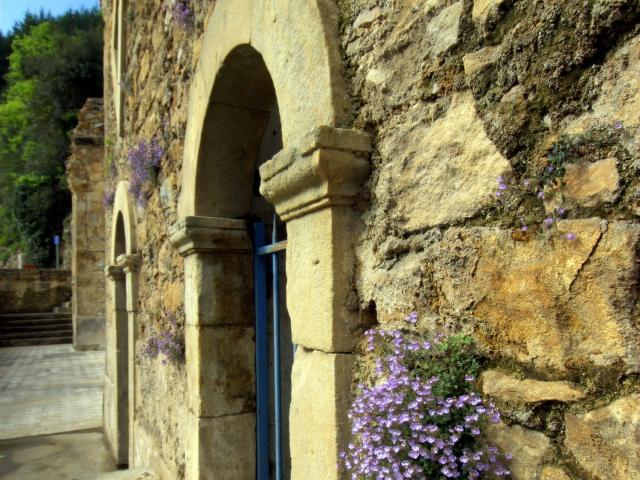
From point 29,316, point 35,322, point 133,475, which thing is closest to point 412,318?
point 133,475

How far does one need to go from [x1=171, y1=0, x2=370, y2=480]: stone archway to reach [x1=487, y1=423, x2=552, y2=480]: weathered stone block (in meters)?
0.48

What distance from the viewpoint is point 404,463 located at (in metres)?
1.09

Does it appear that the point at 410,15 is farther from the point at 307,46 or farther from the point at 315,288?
the point at 315,288

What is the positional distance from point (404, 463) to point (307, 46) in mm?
1208

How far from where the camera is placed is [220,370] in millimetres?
2832

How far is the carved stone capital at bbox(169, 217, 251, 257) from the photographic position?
279 cm

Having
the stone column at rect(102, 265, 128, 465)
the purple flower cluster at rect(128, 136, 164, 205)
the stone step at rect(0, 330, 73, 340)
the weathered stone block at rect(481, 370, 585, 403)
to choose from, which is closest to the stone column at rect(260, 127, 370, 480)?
the weathered stone block at rect(481, 370, 585, 403)

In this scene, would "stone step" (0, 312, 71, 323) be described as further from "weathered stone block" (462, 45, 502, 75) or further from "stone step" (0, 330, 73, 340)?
"weathered stone block" (462, 45, 502, 75)

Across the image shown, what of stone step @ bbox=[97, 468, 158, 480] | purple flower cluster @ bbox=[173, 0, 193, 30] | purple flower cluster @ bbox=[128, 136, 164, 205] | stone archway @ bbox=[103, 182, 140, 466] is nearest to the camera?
purple flower cluster @ bbox=[173, 0, 193, 30]

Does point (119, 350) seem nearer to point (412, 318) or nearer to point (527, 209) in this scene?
point (412, 318)

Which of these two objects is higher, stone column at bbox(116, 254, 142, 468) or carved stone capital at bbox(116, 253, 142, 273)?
carved stone capital at bbox(116, 253, 142, 273)

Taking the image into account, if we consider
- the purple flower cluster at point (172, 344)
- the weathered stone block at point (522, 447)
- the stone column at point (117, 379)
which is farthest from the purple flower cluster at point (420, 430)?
the stone column at point (117, 379)

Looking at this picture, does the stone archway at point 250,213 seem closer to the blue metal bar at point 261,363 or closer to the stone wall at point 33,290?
the blue metal bar at point 261,363

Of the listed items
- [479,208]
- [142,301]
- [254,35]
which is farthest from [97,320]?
[479,208]
